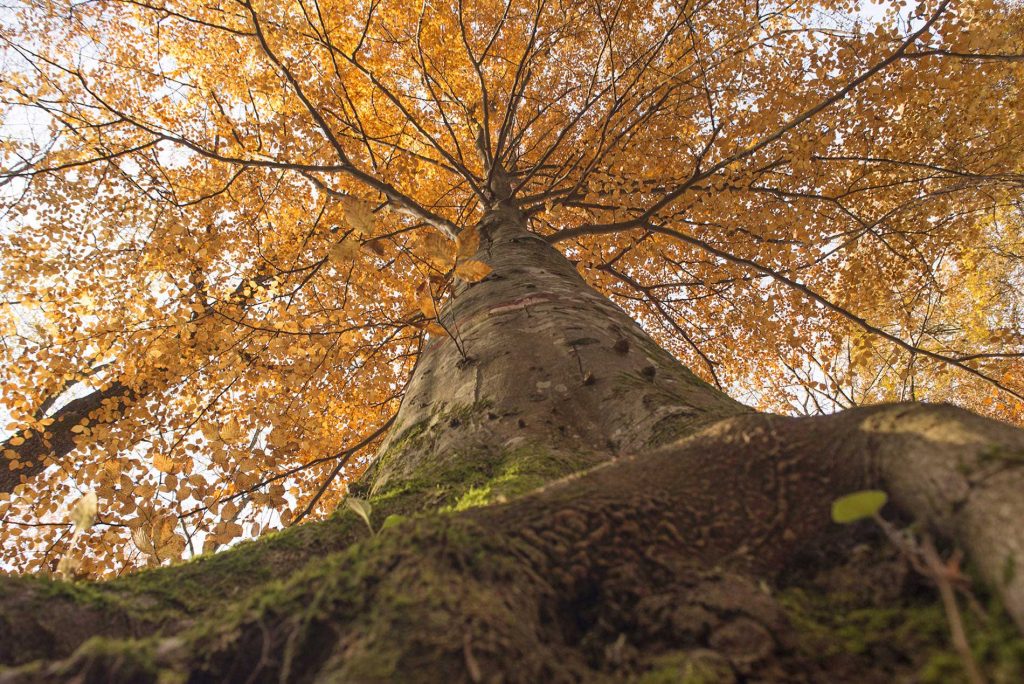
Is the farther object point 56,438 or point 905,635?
point 56,438

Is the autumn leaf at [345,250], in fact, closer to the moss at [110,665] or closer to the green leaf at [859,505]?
the moss at [110,665]

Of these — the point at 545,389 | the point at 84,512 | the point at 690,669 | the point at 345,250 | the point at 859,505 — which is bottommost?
the point at 690,669

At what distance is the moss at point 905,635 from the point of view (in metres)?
0.57

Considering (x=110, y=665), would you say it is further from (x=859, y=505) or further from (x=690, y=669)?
(x=859, y=505)

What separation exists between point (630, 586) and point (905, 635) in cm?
37

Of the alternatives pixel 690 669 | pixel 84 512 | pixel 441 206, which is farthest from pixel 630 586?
pixel 441 206

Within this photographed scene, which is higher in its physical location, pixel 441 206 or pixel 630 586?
pixel 441 206

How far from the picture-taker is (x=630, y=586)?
2.83 ft

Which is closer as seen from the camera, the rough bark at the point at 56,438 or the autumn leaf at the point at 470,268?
the autumn leaf at the point at 470,268

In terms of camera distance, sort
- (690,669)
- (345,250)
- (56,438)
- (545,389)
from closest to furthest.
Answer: (690,669), (545,389), (345,250), (56,438)

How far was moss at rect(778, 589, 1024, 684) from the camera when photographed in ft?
1.86

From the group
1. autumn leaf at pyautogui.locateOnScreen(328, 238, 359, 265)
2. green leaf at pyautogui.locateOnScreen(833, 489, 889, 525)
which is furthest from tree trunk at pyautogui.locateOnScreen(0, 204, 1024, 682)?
autumn leaf at pyautogui.locateOnScreen(328, 238, 359, 265)

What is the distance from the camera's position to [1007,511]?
26.1 inches

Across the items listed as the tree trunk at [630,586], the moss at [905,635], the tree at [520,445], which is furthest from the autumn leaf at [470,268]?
the moss at [905,635]
